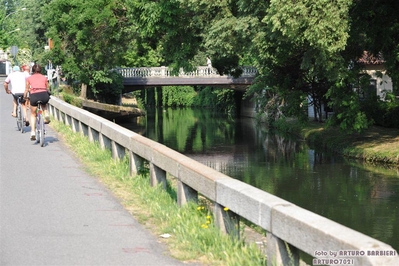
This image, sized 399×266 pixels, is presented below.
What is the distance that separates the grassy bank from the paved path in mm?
16336

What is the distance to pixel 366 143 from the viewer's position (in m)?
31.8

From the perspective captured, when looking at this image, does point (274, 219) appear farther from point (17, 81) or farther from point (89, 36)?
point (89, 36)

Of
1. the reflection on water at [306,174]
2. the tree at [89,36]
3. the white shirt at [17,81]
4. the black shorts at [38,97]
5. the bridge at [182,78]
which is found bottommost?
the reflection on water at [306,174]

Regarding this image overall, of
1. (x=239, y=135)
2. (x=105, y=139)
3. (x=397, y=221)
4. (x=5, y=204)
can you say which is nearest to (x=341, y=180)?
(x=397, y=221)

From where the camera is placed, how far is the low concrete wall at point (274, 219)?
5508 mm

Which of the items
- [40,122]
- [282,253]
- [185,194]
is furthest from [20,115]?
[282,253]

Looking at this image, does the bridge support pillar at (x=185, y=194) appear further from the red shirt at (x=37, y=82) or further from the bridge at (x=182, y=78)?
the bridge at (x=182, y=78)

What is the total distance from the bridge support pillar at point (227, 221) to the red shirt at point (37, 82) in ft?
34.7

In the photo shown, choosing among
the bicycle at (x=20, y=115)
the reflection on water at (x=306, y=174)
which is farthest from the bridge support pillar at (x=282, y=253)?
the bicycle at (x=20, y=115)

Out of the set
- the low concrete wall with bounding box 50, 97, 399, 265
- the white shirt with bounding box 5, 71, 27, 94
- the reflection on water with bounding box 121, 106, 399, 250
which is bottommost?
the reflection on water with bounding box 121, 106, 399, 250

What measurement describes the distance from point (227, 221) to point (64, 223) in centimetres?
211

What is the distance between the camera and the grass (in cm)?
779

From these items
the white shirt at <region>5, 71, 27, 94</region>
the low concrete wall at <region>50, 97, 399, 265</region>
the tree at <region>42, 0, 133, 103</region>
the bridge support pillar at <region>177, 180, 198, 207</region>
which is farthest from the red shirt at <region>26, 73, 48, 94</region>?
the tree at <region>42, 0, 133, 103</region>

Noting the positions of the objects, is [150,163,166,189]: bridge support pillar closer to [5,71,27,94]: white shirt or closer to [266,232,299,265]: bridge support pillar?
[266,232,299,265]: bridge support pillar
